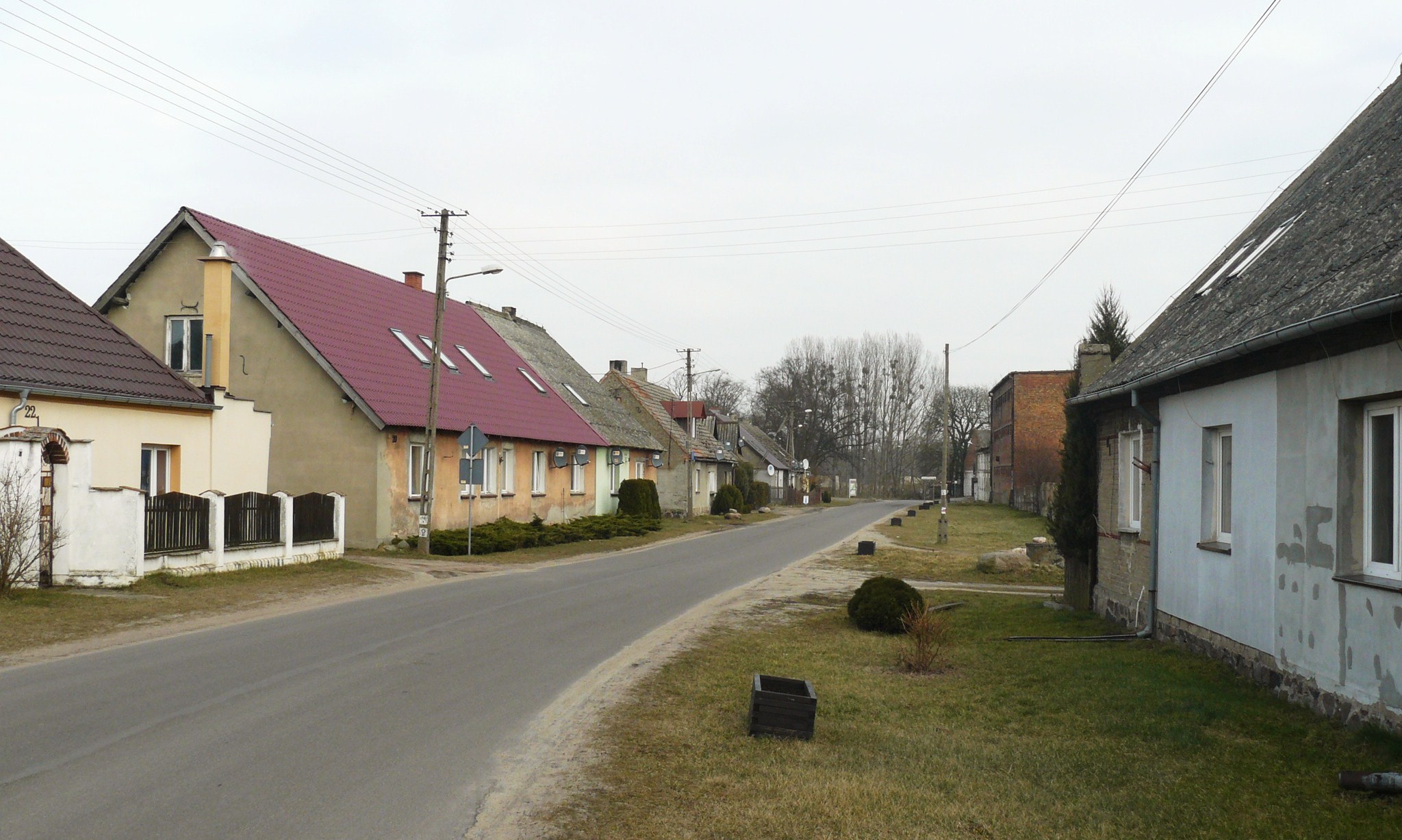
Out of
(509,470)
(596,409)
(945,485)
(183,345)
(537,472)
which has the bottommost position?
(945,485)

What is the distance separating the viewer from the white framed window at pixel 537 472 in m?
33.1

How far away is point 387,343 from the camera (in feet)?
94.6

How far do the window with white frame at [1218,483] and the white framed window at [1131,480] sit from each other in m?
2.47

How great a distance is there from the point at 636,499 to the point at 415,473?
1445 centimetres

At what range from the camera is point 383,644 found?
1179 centimetres

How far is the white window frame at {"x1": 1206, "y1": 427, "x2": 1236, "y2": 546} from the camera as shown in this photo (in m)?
11.0

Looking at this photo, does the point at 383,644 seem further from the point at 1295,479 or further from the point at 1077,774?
the point at 1295,479

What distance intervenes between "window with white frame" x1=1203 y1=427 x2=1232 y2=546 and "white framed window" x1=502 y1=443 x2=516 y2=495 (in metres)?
22.5

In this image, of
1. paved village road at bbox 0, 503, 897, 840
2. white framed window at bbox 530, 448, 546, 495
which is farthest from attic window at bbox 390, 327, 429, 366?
paved village road at bbox 0, 503, 897, 840

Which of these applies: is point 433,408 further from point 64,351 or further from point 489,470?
point 64,351

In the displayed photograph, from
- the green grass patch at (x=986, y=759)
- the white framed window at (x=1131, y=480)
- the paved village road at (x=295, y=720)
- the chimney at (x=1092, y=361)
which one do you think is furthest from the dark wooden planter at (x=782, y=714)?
the chimney at (x=1092, y=361)

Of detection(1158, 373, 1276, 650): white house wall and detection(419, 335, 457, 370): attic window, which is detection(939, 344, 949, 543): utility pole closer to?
detection(419, 335, 457, 370): attic window

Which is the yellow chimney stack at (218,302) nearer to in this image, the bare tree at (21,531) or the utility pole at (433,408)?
the utility pole at (433,408)

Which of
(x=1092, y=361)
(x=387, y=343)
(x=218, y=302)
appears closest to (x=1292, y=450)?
(x=1092, y=361)
